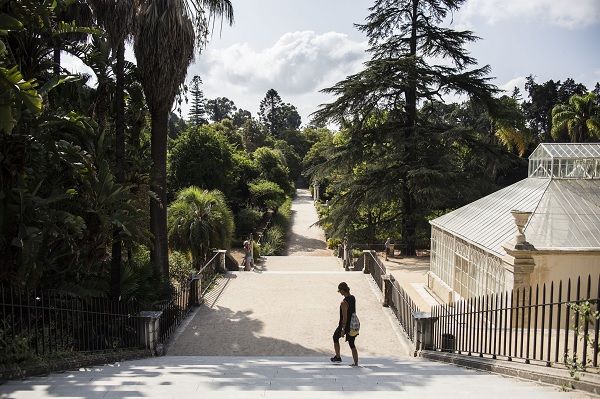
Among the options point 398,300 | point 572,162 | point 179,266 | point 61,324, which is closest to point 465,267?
point 398,300

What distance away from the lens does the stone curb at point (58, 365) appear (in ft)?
20.1

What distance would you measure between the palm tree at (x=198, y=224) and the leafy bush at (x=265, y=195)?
19.5 meters

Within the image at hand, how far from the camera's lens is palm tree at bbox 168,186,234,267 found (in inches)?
725

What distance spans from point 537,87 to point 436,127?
43.1 meters

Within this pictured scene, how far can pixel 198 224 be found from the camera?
60.5ft

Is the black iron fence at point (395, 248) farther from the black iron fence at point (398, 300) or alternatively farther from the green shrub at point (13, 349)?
the green shrub at point (13, 349)

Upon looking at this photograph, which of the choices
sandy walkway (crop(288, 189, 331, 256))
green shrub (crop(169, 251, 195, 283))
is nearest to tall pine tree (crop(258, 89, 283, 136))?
sandy walkway (crop(288, 189, 331, 256))

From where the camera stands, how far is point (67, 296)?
28.9ft

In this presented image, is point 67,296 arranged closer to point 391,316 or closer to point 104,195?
point 104,195

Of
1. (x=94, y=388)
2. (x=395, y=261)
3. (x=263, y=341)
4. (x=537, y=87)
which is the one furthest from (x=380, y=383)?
(x=537, y=87)

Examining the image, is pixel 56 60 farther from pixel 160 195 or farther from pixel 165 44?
pixel 160 195

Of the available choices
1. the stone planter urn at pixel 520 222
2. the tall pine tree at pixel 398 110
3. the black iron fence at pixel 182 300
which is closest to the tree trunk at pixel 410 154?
the tall pine tree at pixel 398 110

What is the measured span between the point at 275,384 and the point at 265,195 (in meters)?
33.5

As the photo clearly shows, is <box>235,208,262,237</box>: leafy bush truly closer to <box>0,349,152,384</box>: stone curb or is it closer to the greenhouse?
the greenhouse
